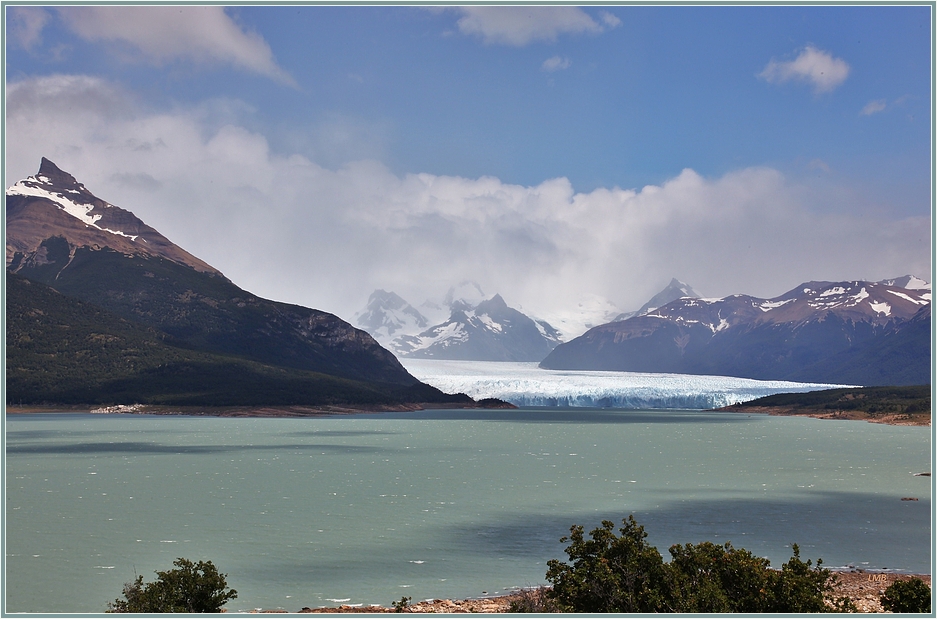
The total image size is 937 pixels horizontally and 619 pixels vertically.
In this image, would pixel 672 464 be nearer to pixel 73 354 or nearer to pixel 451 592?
pixel 451 592

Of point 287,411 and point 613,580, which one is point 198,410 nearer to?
point 287,411

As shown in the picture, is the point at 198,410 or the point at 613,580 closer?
the point at 613,580

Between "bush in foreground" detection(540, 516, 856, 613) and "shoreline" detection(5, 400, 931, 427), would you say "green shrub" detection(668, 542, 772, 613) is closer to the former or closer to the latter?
"bush in foreground" detection(540, 516, 856, 613)

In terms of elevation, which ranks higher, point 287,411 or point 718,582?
point 718,582

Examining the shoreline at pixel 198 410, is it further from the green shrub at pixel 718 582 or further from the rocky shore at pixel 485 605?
the green shrub at pixel 718 582

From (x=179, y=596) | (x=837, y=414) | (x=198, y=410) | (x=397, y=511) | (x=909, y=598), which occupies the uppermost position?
(x=909, y=598)

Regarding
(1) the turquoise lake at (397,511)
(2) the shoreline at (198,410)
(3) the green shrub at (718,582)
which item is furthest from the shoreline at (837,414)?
(3) the green shrub at (718,582)

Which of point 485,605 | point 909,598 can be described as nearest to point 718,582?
point 909,598

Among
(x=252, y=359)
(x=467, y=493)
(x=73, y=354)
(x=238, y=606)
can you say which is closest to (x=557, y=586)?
(x=238, y=606)
